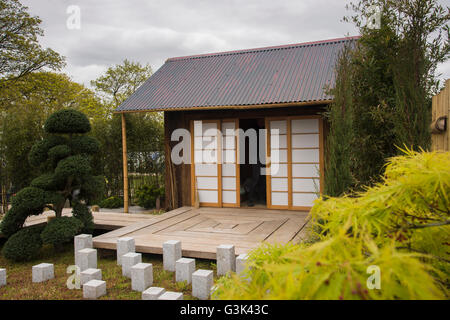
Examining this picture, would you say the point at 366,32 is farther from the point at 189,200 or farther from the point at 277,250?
the point at 189,200

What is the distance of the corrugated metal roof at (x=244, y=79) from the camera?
6.99m

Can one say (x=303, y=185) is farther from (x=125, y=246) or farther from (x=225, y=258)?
(x=125, y=246)

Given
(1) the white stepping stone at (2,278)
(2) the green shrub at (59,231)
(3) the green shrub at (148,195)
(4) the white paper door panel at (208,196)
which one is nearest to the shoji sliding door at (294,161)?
(4) the white paper door panel at (208,196)

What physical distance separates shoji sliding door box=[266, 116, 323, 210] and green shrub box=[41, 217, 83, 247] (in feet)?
13.4

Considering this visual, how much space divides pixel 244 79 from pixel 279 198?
9.15 ft

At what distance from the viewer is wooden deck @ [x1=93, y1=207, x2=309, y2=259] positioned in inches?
195

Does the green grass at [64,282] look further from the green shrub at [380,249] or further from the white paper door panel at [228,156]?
the white paper door panel at [228,156]

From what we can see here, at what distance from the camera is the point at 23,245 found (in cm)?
498

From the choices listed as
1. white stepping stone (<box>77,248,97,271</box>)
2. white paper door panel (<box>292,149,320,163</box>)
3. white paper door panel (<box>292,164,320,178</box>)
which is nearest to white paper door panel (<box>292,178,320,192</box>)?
white paper door panel (<box>292,164,320,178</box>)

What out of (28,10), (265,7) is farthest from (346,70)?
(28,10)

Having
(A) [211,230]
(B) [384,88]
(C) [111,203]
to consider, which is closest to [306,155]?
(A) [211,230]

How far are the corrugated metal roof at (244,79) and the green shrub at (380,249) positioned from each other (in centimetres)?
Result: 537

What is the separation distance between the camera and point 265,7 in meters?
8.32

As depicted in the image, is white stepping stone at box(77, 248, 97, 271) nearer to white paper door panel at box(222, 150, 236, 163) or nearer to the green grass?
the green grass
